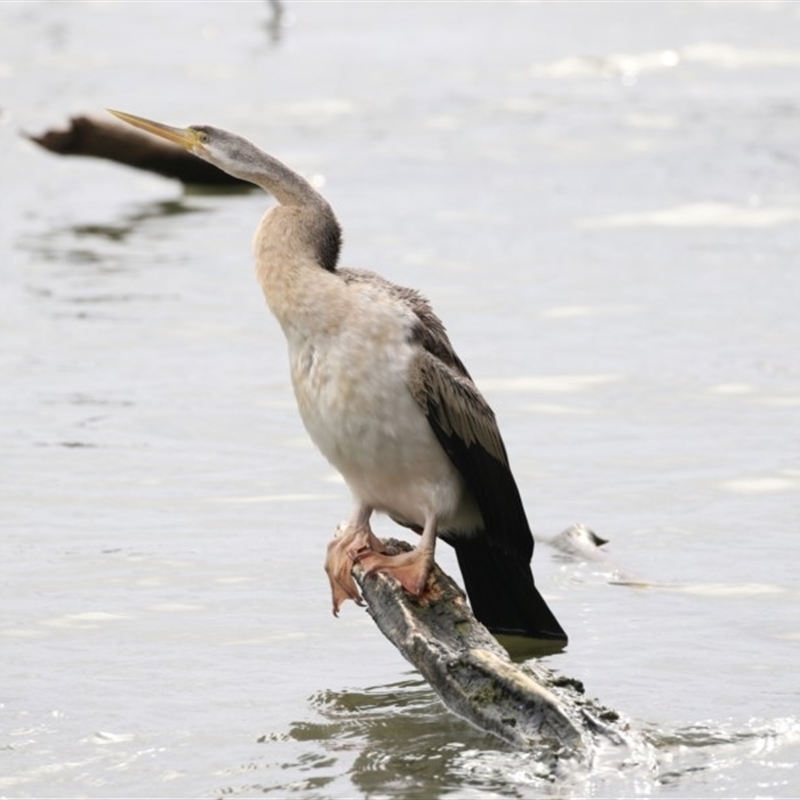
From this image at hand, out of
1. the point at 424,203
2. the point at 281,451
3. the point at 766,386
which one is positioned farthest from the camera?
the point at 424,203

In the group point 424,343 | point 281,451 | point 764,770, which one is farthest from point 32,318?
point 764,770

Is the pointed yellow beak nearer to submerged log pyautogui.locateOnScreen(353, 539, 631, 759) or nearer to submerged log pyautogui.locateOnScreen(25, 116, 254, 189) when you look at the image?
submerged log pyautogui.locateOnScreen(353, 539, 631, 759)

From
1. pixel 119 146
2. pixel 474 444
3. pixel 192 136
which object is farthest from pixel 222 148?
pixel 119 146

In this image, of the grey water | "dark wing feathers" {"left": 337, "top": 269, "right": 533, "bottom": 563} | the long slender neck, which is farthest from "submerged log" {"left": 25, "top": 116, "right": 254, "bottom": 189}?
"dark wing feathers" {"left": 337, "top": 269, "right": 533, "bottom": 563}

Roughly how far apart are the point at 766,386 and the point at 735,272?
2.97 m

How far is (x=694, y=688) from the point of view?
7.43m

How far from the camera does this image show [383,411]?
22.3 feet

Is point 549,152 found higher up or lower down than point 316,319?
lower down

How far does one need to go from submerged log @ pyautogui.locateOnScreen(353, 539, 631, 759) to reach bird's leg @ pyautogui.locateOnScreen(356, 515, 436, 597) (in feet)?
0.09

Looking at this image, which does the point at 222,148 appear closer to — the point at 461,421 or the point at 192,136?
the point at 192,136

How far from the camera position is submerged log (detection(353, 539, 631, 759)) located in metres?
6.34

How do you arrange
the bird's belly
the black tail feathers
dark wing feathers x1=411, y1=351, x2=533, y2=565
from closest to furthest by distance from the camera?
the bird's belly → dark wing feathers x1=411, y1=351, x2=533, y2=565 → the black tail feathers

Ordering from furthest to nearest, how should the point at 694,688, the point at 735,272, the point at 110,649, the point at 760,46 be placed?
1. the point at 760,46
2. the point at 735,272
3. the point at 110,649
4. the point at 694,688

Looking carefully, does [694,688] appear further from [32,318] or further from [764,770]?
[32,318]
